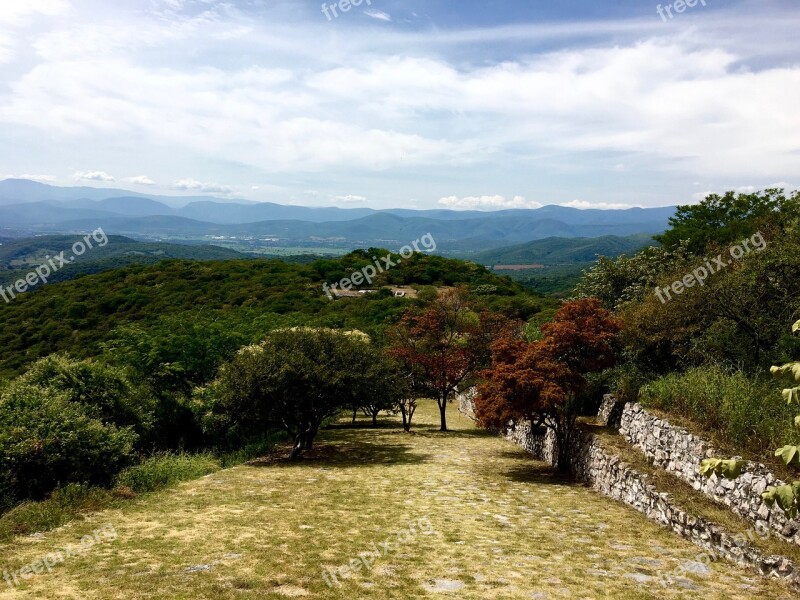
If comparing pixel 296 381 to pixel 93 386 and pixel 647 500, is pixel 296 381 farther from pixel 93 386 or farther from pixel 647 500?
pixel 647 500

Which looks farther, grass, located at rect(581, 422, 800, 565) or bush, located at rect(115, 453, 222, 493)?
bush, located at rect(115, 453, 222, 493)

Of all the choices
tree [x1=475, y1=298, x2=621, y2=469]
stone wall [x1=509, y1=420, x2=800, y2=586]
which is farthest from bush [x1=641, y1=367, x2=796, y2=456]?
tree [x1=475, y1=298, x2=621, y2=469]

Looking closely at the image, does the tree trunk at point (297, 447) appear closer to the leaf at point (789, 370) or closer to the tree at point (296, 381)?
the tree at point (296, 381)

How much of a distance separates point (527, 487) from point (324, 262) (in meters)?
85.3

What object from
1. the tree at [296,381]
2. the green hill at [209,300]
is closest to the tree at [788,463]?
the tree at [296,381]

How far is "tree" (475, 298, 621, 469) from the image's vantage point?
14.8 m

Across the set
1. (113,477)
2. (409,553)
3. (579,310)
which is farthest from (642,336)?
(113,477)

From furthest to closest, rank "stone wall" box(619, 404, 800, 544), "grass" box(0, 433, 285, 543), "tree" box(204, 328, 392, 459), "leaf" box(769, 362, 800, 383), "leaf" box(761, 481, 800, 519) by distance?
"tree" box(204, 328, 392, 459) < "grass" box(0, 433, 285, 543) < "stone wall" box(619, 404, 800, 544) < "leaf" box(769, 362, 800, 383) < "leaf" box(761, 481, 800, 519)

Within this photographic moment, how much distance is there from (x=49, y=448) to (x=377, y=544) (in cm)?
841

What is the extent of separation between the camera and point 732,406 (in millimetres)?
10742

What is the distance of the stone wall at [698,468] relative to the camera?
8.30 meters

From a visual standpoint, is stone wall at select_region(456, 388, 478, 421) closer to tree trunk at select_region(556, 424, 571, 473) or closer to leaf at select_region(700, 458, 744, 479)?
tree trunk at select_region(556, 424, 571, 473)

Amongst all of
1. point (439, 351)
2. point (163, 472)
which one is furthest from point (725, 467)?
point (439, 351)

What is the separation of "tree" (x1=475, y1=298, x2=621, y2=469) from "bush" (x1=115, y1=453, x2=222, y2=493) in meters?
8.92
